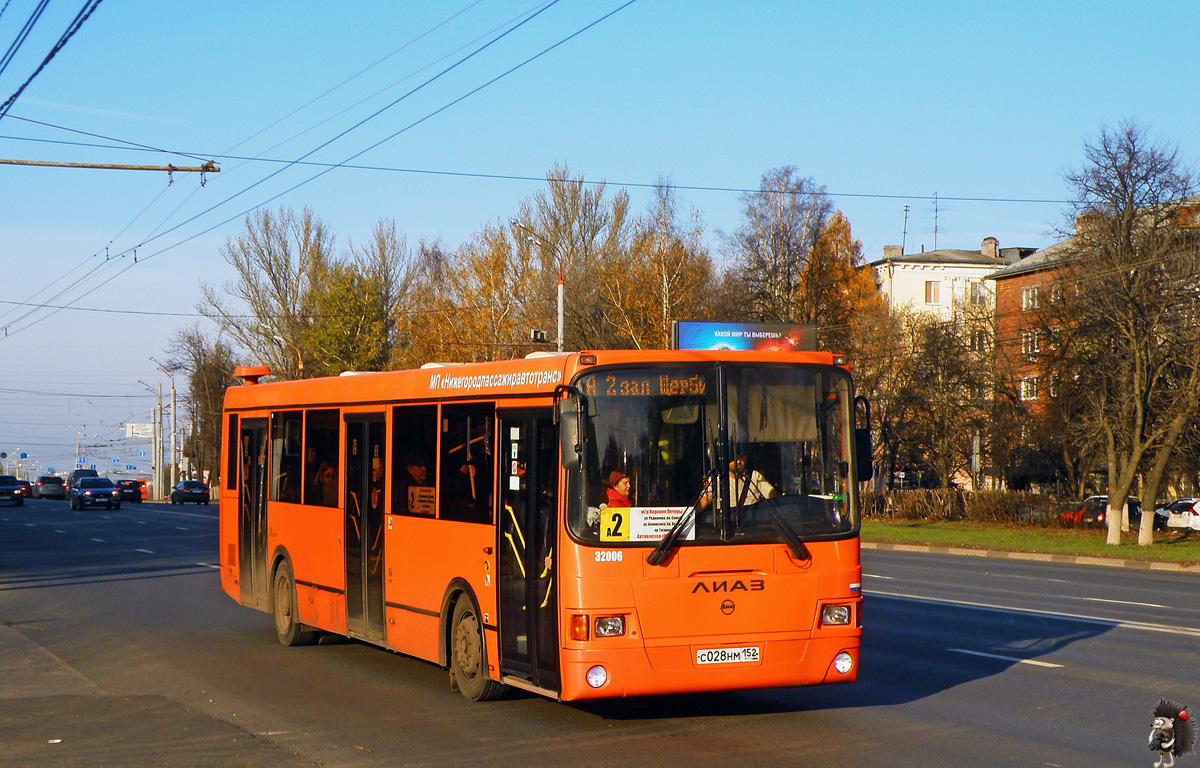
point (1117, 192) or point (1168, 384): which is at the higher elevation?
point (1117, 192)

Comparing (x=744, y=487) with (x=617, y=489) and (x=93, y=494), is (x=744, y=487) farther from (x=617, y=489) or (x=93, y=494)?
(x=93, y=494)

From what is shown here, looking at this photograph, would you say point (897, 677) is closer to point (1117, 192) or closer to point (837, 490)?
point (837, 490)

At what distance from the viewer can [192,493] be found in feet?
236

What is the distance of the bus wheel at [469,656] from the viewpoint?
369 inches

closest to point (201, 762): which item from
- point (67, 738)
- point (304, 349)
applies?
point (67, 738)

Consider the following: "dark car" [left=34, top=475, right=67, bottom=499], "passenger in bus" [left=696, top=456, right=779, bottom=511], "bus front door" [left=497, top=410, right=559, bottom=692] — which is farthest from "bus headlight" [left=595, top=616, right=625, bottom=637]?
"dark car" [left=34, top=475, right=67, bottom=499]

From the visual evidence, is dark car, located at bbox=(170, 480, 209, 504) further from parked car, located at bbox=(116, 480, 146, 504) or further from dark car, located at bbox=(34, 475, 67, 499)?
dark car, located at bbox=(34, 475, 67, 499)

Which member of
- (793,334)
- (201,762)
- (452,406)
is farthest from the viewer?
(793,334)

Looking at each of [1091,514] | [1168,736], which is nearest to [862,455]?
[1168,736]

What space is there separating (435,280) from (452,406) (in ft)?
188

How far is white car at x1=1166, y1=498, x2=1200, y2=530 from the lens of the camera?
41.6 m

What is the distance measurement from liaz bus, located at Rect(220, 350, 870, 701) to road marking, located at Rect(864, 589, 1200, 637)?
24.2ft

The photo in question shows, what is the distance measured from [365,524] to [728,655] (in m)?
4.50

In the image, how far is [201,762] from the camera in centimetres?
759
